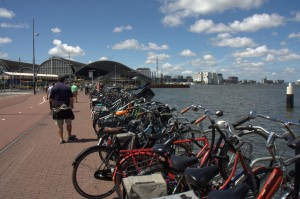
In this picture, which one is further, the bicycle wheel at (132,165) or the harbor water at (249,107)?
the harbor water at (249,107)

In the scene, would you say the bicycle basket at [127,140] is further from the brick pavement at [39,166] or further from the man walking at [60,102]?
the man walking at [60,102]

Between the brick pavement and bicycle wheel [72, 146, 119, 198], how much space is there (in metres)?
0.20

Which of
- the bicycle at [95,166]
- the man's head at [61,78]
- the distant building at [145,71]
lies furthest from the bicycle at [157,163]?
the distant building at [145,71]

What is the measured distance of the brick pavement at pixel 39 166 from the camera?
543 centimetres

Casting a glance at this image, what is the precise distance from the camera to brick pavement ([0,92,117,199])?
543cm

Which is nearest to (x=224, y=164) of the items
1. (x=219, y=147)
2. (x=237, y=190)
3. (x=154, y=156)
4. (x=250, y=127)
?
(x=219, y=147)

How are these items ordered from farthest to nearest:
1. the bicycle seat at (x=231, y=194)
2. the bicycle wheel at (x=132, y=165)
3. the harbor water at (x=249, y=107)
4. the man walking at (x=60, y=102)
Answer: the harbor water at (x=249, y=107)
the man walking at (x=60, y=102)
the bicycle wheel at (x=132, y=165)
the bicycle seat at (x=231, y=194)

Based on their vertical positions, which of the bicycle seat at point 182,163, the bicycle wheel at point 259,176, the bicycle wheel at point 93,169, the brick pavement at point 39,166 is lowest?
the brick pavement at point 39,166

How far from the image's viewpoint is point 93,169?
16.7ft

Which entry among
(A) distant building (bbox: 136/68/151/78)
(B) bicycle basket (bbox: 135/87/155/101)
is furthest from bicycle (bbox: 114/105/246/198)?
(A) distant building (bbox: 136/68/151/78)

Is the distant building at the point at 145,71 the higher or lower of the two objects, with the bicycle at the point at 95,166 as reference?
higher

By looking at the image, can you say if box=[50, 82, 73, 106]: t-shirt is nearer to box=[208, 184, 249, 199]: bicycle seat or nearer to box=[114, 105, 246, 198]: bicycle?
box=[114, 105, 246, 198]: bicycle

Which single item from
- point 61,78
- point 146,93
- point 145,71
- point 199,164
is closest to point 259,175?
point 199,164

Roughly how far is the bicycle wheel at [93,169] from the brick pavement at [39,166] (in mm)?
202
